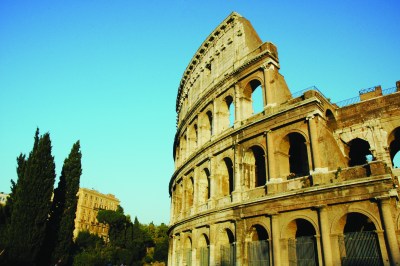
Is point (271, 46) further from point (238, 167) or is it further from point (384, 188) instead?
point (384, 188)

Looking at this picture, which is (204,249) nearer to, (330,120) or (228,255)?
(228,255)

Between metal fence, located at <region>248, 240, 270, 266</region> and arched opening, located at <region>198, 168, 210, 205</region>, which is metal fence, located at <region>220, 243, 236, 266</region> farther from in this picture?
arched opening, located at <region>198, 168, 210, 205</region>

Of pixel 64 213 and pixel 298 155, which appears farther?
pixel 64 213

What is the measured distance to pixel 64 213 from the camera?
2025 centimetres

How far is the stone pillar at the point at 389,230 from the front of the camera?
1117cm

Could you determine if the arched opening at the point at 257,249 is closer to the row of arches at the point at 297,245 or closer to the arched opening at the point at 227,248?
the row of arches at the point at 297,245

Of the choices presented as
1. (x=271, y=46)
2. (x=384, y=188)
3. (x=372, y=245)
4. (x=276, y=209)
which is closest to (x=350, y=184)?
(x=384, y=188)

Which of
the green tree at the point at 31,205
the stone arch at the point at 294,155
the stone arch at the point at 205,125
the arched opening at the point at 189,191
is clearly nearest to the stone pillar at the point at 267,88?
the stone arch at the point at 294,155

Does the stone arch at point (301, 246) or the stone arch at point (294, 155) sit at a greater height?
the stone arch at point (294, 155)

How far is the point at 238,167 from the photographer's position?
17203 mm

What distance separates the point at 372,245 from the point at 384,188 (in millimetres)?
2141

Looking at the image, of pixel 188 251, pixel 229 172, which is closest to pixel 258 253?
pixel 229 172

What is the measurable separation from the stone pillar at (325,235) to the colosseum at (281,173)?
0.04m

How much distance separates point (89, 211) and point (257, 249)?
63.0 meters
